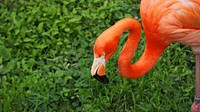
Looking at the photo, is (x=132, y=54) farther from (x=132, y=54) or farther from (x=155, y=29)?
(x=155, y=29)

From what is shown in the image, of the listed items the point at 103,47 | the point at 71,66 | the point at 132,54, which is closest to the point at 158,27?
the point at 132,54

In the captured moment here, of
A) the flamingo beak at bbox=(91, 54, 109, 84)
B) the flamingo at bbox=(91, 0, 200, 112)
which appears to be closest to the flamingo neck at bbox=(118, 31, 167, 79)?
the flamingo at bbox=(91, 0, 200, 112)

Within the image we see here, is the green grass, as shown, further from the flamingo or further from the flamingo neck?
the flamingo

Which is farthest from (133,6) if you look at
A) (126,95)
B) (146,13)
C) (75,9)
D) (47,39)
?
(146,13)

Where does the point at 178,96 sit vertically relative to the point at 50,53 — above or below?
below

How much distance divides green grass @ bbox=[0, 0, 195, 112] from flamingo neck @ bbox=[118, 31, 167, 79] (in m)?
0.61

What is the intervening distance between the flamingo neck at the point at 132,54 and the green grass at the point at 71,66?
2.00ft

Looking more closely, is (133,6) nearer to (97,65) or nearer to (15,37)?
(15,37)

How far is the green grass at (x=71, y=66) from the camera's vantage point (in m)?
3.77

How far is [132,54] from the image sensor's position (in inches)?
120

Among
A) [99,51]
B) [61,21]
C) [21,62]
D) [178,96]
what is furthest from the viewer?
[61,21]

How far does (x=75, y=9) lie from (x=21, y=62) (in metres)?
0.82

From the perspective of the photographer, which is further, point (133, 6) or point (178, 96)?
point (133, 6)

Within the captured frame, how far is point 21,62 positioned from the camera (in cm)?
414
